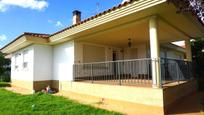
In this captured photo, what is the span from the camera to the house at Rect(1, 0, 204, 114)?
6.81m

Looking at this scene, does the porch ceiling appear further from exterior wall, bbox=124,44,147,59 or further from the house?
exterior wall, bbox=124,44,147,59

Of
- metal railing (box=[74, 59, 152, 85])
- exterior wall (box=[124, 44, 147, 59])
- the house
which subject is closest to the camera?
the house

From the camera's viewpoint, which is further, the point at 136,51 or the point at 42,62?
the point at 136,51

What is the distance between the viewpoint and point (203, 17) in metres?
4.50

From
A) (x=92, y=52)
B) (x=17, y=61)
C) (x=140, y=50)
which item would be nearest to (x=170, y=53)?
(x=140, y=50)

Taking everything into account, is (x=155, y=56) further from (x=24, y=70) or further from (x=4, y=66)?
(x=4, y=66)

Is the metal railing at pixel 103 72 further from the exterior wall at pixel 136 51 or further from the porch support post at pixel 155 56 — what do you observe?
the porch support post at pixel 155 56

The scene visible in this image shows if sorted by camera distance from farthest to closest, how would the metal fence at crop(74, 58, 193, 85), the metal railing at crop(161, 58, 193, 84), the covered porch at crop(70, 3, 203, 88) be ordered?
the metal fence at crop(74, 58, 193, 85), the metal railing at crop(161, 58, 193, 84), the covered porch at crop(70, 3, 203, 88)

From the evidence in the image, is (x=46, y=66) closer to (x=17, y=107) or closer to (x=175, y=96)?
(x=17, y=107)

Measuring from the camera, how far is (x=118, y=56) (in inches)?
611

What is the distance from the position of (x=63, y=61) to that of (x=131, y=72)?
4859 mm

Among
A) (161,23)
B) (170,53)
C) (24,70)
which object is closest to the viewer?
(161,23)

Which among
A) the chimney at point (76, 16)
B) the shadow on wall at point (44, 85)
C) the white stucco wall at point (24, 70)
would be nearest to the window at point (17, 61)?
the white stucco wall at point (24, 70)

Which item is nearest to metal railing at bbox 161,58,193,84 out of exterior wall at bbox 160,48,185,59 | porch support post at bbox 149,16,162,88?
porch support post at bbox 149,16,162,88
